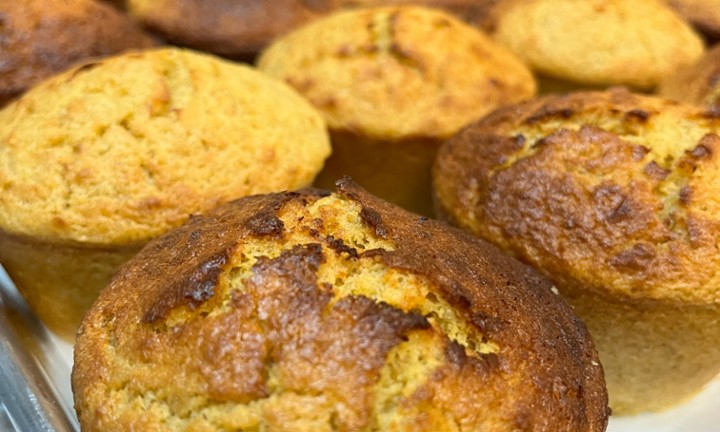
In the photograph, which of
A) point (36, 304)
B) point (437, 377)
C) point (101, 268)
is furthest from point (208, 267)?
point (36, 304)

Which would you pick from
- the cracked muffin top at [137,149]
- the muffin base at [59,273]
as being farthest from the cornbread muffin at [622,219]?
the muffin base at [59,273]

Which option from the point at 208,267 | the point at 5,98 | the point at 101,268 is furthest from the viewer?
the point at 5,98

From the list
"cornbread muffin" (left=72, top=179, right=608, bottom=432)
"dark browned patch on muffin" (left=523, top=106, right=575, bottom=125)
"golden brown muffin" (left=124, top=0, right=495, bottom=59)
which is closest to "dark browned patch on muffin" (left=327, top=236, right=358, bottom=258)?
"cornbread muffin" (left=72, top=179, right=608, bottom=432)

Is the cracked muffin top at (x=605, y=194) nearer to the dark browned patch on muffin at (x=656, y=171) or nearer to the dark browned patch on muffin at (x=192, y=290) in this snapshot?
the dark browned patch on muffin at (x=656, y=171)

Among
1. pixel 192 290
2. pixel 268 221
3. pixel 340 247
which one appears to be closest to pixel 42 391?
pixel 192 290

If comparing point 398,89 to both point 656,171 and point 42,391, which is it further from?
point 42,391

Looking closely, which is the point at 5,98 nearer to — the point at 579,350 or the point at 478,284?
the point at 478,284
